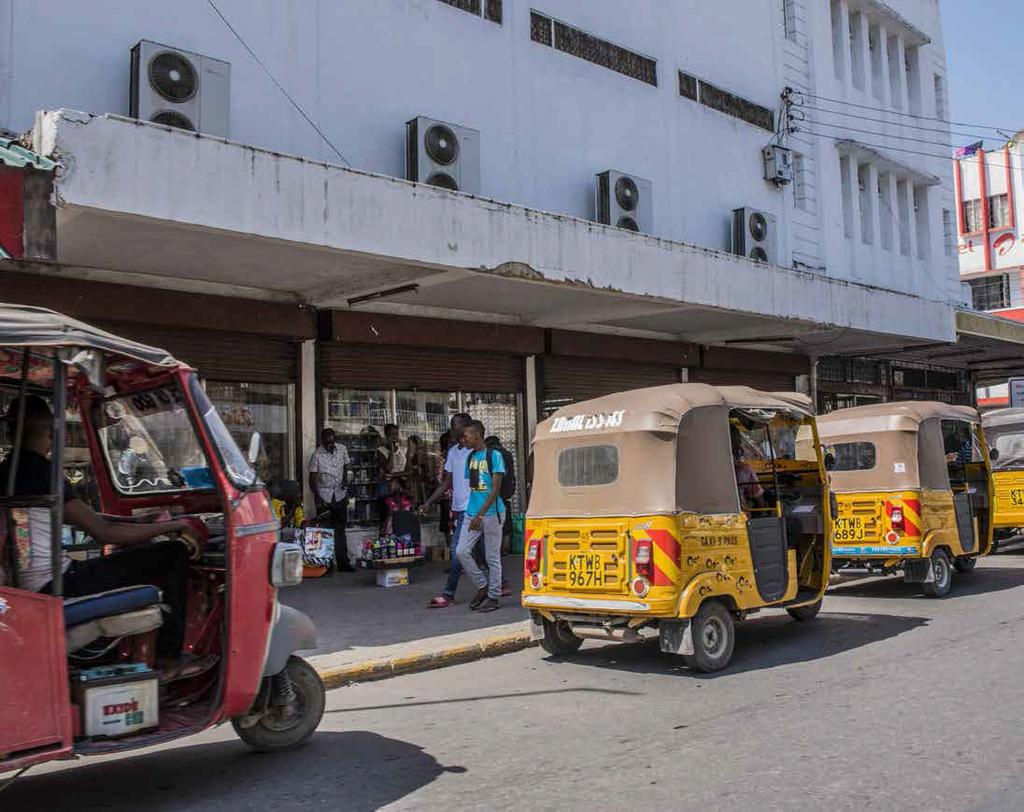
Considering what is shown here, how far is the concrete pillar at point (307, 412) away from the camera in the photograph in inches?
469

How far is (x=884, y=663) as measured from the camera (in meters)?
7.13

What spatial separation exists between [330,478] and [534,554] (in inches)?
189

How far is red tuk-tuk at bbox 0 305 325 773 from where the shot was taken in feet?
13.2

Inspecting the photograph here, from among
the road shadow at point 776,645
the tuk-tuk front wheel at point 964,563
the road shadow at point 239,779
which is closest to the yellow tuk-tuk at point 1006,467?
the tuk-tuk front wheel at point 964,563

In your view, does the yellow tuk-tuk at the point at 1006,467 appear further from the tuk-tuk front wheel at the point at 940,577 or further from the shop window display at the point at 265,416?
the shop window display at the point at 265,416

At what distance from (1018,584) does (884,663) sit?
4933 millimetres

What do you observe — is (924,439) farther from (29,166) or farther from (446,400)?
(29,166)

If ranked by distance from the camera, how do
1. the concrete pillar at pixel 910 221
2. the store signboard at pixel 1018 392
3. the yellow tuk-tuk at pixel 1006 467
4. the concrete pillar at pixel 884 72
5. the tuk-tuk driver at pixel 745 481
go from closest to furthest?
the tuk-tuk driver at pixel 745 481, the yellow tuk-tuk at pixel 1006 467, the store signboard at pixel 1018 392, the concrete pillar at pixel 884 72, the concrete pillar at pixel 910 221

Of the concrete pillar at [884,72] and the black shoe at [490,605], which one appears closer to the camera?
the black shoe at [490,605]

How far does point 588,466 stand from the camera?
754 cm

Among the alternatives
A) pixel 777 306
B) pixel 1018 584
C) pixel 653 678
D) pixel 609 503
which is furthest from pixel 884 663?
pixel 777 306

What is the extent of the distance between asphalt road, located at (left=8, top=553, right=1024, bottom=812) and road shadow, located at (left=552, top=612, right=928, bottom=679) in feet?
0.13

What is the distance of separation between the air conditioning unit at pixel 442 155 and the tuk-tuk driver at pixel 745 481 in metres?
5.84

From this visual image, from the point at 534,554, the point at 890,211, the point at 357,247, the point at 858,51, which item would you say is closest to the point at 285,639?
the point at 534,554
